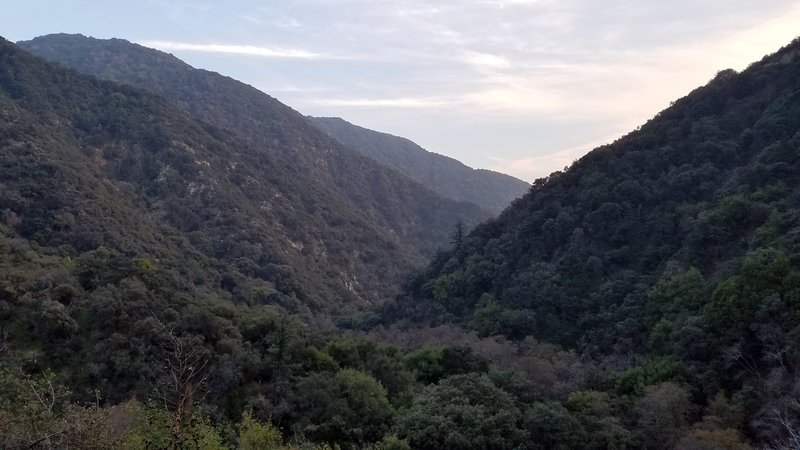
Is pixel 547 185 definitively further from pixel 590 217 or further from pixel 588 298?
pixel 588 298

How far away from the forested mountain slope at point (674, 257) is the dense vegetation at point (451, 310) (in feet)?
0.44

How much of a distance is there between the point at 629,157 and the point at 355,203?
66.8m

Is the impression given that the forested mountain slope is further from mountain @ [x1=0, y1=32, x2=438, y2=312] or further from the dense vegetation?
mountain @ [x1=0, y1=32, x2=438, y2=312]

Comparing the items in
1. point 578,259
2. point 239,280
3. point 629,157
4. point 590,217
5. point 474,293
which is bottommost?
point 239,280

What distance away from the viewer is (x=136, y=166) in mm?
65625

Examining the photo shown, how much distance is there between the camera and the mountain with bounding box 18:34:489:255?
110 metres

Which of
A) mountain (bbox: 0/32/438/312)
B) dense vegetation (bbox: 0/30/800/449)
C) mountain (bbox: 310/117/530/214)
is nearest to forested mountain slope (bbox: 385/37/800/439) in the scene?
dense vegetation (bbox: 0/30/800/449)

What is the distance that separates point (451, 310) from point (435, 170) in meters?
133

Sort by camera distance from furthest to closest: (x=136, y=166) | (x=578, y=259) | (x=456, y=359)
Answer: (x=136, y=166)
(x=578, y=259)
(x=456, y=359)

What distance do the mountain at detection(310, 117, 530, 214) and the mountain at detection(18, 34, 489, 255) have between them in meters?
36.4

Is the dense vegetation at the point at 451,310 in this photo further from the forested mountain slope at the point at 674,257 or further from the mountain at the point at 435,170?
the mountain at the point at 435,170

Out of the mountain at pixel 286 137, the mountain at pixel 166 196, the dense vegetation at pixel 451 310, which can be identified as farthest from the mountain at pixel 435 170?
the dense vegetation at pixel 451 310

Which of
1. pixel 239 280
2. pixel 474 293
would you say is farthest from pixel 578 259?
pixel 239 280

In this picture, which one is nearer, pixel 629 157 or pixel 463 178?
pixel 629 157
